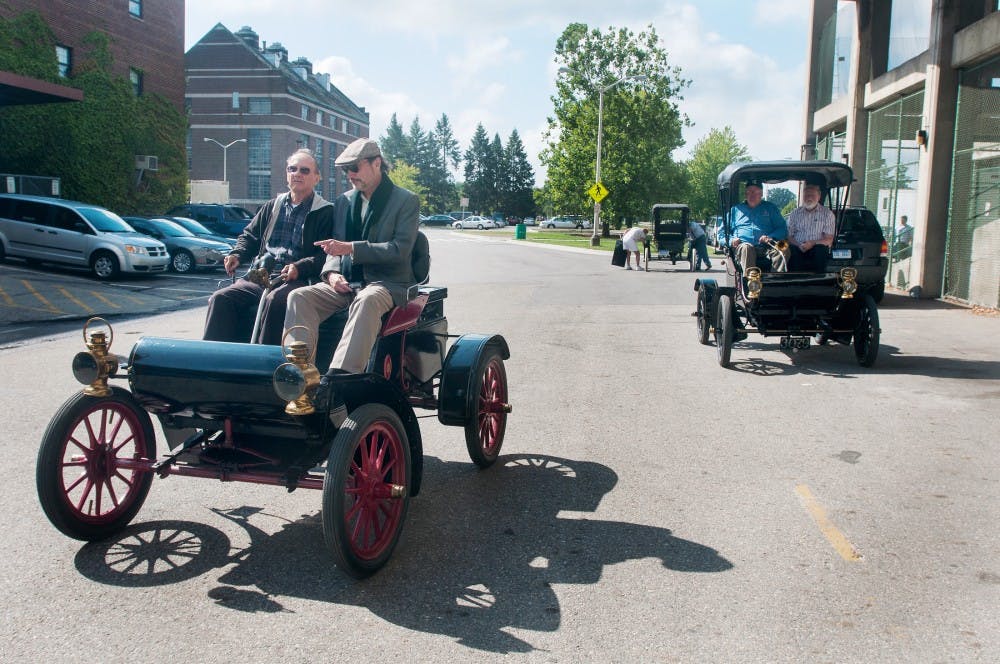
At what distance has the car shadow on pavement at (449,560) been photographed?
3.56m

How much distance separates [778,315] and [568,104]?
4883 centimetres

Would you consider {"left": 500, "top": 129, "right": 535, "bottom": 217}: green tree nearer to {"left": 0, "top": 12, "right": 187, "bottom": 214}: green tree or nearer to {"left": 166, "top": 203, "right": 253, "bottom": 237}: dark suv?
{"left": 0, "top": 12, "right": 187, "bottom": 214}: green tree

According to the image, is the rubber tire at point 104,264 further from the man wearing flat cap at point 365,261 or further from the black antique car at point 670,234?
the black antique car at point 670,234

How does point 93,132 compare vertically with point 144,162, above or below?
above

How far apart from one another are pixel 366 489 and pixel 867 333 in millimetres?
7541

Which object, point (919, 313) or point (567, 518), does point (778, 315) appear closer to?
point (567, 518)

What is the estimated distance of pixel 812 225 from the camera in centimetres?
1027

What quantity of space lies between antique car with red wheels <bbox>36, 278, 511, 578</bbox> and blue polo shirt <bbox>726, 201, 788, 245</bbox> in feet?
23.3

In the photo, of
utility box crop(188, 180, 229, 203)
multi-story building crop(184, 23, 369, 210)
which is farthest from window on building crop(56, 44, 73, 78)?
multi-story building crop(184, 23, 369, 210)

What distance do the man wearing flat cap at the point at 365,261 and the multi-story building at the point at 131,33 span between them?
2856 centimetres

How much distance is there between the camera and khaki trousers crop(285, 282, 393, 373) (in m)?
4.20

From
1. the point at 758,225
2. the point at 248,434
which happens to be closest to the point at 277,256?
the point at 248,434

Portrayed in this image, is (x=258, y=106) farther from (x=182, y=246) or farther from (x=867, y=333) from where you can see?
(x=867, y=333)

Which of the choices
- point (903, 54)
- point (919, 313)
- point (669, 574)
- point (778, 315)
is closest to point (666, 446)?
point (669, 574)
